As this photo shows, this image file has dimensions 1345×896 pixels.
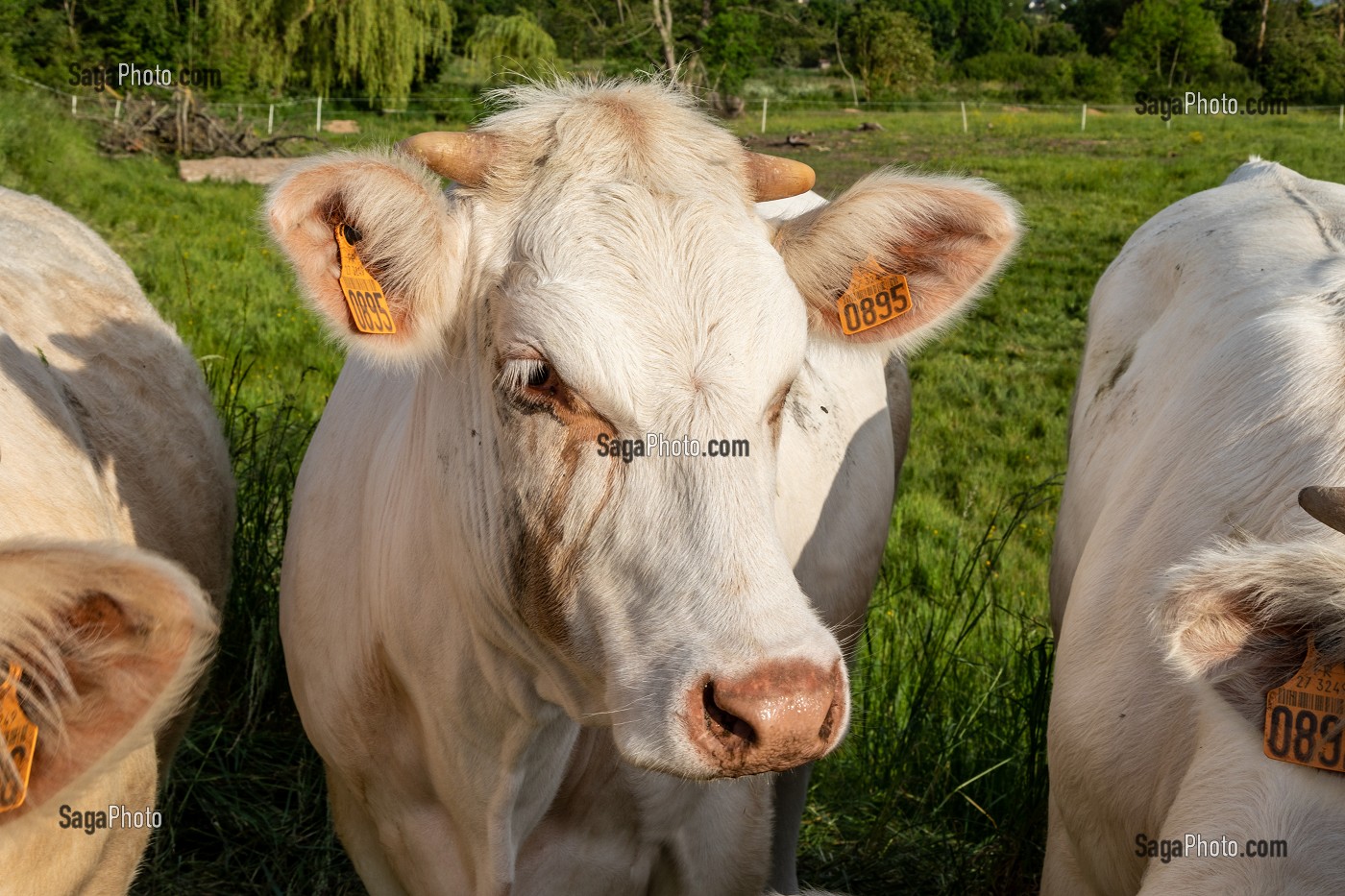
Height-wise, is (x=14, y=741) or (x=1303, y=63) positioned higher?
(x=1303, y=63)

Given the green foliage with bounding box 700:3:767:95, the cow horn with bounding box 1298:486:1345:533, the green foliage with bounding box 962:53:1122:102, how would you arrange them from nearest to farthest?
the cow horn with bounding box 1298:486:1345:533 < the green foliage with bounding box 700:3:767:95 < the green foliage with bounding box 962:53:1122:102

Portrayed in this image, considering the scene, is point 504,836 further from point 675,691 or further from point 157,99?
point 157,99

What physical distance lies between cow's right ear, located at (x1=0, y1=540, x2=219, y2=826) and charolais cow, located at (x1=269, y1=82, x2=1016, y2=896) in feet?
2.38

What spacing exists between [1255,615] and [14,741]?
167 centimetres

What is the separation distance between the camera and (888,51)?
44.6 meters

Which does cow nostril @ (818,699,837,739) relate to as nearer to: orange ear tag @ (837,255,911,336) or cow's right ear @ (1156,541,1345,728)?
cow's right ear @ (1156,541,1345,728)

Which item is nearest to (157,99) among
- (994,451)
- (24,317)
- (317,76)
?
(317,76)

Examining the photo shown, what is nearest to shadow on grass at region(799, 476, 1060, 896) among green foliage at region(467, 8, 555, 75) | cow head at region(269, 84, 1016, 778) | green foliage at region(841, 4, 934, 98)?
cow head at region(269, 84, 1016, 778)

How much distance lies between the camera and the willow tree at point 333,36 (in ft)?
80.1

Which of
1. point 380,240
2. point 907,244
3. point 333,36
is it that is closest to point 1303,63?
point 333,36

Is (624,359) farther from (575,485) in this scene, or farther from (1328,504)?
(1328,504)

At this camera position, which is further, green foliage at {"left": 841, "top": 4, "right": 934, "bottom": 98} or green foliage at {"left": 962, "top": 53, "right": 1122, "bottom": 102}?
green foliage at {"left": 841, "top": 4, "right": 934, "bottom": 98}

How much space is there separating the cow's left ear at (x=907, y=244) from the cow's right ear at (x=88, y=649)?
152cm

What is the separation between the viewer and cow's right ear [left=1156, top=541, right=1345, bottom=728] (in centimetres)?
172
